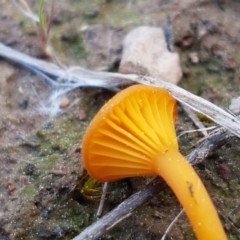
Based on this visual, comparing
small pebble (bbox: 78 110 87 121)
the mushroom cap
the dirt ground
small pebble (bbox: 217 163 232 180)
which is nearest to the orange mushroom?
the mushroom cap

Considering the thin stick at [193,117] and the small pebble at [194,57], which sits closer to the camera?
the thin stick at [193,117]

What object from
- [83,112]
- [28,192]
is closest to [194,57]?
[83,112]

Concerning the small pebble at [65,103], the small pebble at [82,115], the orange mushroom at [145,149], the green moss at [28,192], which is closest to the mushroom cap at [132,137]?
the orange mushroom at [145,149]

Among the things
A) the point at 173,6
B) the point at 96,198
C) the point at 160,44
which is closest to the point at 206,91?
the point at 160,44

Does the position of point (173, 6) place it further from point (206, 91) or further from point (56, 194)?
point (56, 194)

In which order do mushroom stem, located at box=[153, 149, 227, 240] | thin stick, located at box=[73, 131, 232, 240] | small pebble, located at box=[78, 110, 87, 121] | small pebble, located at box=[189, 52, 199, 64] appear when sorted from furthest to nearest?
small pebble, located at box=[189, 52, 199, 64]
small pebble, located at box=[78, 110, 87, 121]
thin stick, located at box=[73, 131, 232, 240]
mushroom stem, located at box=[153, 149, 227, 240]

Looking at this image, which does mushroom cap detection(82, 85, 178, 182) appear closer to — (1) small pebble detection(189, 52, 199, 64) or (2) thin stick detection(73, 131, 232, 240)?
(2) thin stick detection(73, 131, 232, 240)

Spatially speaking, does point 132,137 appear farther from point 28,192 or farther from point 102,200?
point 28,192

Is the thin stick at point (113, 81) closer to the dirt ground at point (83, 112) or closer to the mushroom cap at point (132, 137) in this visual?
the dirt ground at point (83, 112)
